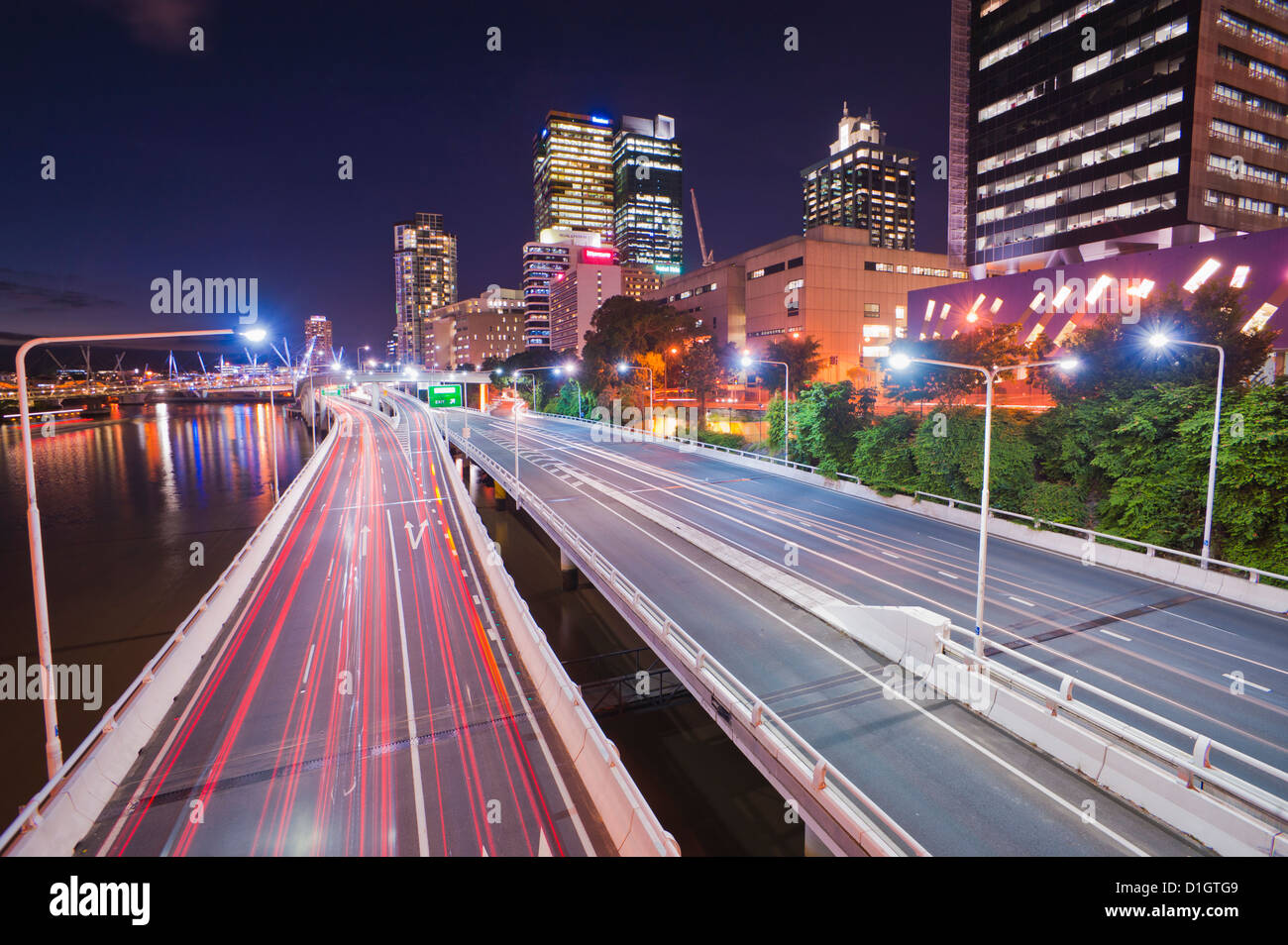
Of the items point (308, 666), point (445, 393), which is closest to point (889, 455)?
point (308, 666)

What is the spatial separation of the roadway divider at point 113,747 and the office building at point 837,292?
77.1 m

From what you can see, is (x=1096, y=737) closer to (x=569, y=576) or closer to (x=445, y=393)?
(x=569, y=576)

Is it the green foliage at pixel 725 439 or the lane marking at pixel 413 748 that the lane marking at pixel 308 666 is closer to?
the lane marking at pixel 413 748

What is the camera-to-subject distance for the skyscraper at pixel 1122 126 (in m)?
55.4

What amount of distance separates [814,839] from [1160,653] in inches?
483

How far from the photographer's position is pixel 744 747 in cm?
1366

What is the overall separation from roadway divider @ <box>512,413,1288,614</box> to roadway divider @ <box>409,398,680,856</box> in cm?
2113

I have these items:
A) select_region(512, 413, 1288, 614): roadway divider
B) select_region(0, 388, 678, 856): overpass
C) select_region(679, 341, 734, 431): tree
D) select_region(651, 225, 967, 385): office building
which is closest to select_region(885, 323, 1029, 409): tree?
select_region(512, 413, 1288, 614): roadway divider

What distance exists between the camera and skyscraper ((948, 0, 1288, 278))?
5538 centimetres

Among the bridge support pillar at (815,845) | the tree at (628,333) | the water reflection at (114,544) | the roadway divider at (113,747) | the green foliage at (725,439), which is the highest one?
the tree at (628,333)

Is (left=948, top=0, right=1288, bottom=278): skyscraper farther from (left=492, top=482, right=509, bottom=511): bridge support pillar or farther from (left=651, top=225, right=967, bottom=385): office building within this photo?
(left=492, top=482, right=509, bottom=511): bridge support pillar

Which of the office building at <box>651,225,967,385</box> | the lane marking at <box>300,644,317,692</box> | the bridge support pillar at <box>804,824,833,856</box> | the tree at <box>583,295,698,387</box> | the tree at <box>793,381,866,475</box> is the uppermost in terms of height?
the office building at <box>651,225,967,385</box>

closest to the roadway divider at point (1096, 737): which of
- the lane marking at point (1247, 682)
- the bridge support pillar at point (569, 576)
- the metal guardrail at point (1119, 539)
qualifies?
the lane marking at point (1247, 682)
